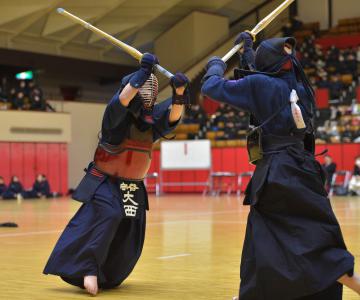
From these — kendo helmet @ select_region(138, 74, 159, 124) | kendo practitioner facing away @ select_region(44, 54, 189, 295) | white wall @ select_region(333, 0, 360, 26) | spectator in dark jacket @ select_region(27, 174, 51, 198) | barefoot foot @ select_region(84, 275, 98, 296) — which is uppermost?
white wall @ select_region(333, 0, 360, 26)

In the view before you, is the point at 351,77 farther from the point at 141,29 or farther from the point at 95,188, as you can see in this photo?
the point at 95,188

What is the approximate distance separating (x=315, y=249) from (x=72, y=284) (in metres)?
2.18

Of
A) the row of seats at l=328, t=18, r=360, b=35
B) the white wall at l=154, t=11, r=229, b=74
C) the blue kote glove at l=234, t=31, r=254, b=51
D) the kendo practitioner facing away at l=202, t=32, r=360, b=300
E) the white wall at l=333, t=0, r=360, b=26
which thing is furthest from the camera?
the white wall at l=333, t=0, r=360, b=26

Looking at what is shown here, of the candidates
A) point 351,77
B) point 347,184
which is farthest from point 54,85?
point 347,184

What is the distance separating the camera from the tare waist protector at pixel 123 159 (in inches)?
214

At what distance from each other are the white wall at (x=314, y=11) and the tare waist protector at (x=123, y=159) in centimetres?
3132

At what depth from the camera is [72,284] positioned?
538 cm

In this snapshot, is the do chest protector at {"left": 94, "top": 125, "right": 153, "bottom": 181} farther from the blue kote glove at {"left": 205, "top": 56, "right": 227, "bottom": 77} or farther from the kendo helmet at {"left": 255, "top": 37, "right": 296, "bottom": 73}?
the kendo helmet at {"left": 255, "top": 37, "right": 296, "bottom": 73}

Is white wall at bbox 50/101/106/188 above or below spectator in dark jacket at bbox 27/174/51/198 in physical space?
above

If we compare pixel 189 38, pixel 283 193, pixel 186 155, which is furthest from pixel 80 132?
pixel 283 193

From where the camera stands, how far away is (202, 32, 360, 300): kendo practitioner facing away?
4.09 metres

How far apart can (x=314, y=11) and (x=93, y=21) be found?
12674 mm

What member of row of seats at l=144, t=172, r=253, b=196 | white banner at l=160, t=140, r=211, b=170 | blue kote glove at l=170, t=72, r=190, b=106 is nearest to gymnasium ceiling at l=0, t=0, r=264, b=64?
white banner at l=160, t=140, r=211, b=170

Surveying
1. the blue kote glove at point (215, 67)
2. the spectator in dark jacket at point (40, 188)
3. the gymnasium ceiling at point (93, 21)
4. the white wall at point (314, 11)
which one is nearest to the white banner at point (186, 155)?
the spectator in dark jacket at point (40, 188)
